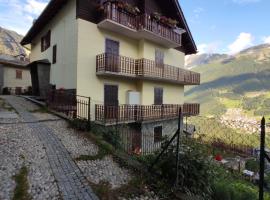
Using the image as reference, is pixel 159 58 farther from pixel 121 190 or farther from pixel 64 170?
pixel 121 190

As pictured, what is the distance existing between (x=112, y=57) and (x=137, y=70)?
2.60 m

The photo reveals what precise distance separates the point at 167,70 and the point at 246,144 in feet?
41.4

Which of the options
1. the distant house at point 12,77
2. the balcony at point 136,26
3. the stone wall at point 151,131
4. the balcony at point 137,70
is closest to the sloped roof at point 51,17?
the balcony at point 136,26

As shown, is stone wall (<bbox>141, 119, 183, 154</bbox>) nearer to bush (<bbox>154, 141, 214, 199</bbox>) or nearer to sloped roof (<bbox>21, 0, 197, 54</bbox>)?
bush (<bbox>154, 141, 214, 199</bbox>)

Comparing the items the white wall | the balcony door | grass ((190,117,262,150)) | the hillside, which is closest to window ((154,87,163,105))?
the balcony door

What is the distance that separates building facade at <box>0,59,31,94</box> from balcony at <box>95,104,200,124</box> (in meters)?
15.8

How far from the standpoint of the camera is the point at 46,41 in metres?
18.5

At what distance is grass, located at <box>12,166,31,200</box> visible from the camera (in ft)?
14.2

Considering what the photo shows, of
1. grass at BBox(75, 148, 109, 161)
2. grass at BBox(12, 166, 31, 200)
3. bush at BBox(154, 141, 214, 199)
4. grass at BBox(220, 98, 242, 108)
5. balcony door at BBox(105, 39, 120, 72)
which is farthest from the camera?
grass at BBox(220, 98, 242, 108)

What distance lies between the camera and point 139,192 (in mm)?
5059

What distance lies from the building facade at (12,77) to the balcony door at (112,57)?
46.6 ft

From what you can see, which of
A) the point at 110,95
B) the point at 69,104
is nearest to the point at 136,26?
the point at 110,95

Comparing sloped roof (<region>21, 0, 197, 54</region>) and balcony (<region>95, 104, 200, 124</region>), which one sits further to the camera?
sloped roof (<region>21, 0, 197, 54</region>)

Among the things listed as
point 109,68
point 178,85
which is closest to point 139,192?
point 109,68
